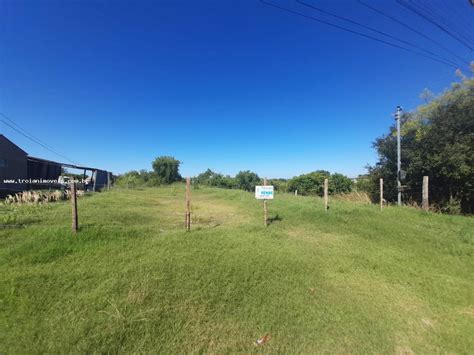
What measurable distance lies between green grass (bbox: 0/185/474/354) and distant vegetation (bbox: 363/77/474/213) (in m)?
7.34

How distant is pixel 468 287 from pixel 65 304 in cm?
618

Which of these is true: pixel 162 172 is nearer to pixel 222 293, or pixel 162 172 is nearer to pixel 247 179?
pixel 247 179

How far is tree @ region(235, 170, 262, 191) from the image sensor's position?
3904 cm

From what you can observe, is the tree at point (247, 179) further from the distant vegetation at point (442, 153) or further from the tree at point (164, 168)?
the distant vegetation at point (442, 153)

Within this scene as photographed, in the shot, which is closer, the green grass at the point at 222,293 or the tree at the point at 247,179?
the green grass at the point at 222,293

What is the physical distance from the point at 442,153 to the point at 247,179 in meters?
29.9

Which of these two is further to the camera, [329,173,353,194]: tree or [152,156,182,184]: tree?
[152,156,182,184]: tree

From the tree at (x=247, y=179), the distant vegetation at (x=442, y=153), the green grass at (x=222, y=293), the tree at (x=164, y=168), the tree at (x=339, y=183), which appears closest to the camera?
the green grass at (x=222, y=293)

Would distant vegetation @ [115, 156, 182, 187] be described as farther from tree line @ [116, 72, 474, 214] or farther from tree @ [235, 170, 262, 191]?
tree line @ [116, 72, 474, 214]

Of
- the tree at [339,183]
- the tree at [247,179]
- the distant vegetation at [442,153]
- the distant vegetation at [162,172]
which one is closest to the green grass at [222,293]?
the distant vegetation at [442,153]

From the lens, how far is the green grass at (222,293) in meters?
2.68

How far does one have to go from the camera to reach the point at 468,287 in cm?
413

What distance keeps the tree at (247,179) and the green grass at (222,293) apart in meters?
33.0

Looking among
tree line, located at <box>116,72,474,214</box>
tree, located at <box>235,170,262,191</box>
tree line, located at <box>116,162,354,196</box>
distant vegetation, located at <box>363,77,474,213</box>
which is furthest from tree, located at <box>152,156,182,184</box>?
distant vegetation, located at <box>363,77,474,213</box>
